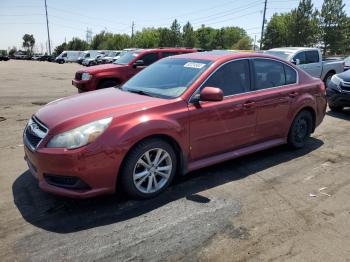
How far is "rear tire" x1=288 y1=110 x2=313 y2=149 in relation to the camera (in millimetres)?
5918

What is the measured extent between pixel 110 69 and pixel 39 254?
848cm

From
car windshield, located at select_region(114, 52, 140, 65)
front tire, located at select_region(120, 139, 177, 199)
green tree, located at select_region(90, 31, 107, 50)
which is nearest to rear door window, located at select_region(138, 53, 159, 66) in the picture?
car windshield, located at select_region(114, 52, 140, 65)

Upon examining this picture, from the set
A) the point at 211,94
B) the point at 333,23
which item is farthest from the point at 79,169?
the point at 333,23

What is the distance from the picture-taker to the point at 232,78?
4.99 meters

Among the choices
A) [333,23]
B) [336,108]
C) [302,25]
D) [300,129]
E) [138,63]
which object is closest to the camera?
[300,129]

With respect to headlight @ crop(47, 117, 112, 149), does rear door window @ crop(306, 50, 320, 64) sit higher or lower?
higher

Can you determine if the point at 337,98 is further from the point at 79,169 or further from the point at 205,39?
the point at 205,39

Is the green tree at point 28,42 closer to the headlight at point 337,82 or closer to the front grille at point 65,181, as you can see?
the headlight at point 337,82

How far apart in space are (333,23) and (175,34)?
100 ft

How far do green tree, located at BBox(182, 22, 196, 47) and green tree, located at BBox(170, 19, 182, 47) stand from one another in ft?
4.73

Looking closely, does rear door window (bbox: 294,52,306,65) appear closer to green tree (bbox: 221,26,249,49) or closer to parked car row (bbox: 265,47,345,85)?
parked car row (bbox: 265,47,345,85)

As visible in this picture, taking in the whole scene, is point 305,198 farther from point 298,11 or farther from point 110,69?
point 298,11

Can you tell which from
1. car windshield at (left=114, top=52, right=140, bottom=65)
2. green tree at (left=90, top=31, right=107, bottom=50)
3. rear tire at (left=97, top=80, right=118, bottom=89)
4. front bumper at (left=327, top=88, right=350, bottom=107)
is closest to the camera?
front bumper at (left=327, top=88, right=350, bottom=107)

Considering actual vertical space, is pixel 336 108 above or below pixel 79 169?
below
